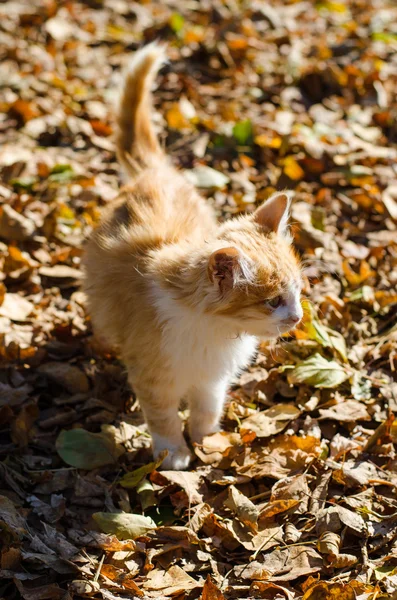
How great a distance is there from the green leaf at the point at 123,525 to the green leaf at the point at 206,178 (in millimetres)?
2591

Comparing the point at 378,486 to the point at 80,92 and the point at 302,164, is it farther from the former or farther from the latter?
the point at 80,92

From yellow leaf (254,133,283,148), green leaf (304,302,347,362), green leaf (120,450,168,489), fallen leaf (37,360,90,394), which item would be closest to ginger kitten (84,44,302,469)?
green leaf (120,450,168,489)

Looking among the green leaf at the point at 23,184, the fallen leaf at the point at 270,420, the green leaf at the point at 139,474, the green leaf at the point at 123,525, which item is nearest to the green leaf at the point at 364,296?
the fallen leaf at the point at 270,420

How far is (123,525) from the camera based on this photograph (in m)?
2.83

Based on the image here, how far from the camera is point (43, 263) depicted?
4223 mm

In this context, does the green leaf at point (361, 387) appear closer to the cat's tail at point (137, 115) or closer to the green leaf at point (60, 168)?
the cat's tail at point (137, 115)

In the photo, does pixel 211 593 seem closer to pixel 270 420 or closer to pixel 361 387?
pixel 270 420

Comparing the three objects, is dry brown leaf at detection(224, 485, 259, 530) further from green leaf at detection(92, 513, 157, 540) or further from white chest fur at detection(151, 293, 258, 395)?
white chest fur at detection(151, 293, 258, 395)

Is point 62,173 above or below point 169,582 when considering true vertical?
above

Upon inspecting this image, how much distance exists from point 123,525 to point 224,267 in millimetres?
1149

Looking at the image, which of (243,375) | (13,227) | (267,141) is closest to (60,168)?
(13,227)

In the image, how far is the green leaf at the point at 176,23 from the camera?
657 cm

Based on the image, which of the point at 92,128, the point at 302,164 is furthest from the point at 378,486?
the point at 92,128

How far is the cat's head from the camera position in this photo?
8.68 ft
